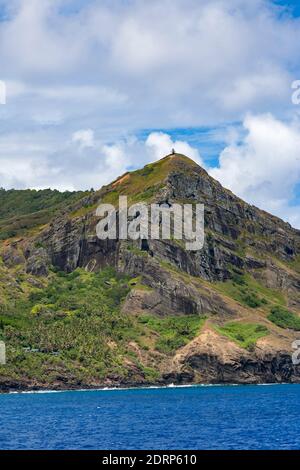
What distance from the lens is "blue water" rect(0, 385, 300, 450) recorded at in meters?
115

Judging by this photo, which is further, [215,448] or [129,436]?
[129,436]

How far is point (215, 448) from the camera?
10831cm

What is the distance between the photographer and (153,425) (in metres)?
140

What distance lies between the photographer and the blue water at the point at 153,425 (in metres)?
115

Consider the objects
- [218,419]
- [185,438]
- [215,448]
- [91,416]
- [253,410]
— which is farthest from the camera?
[253,410]

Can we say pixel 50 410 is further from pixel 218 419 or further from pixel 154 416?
pixel 218 419

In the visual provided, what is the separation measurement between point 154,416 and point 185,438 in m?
40.4
